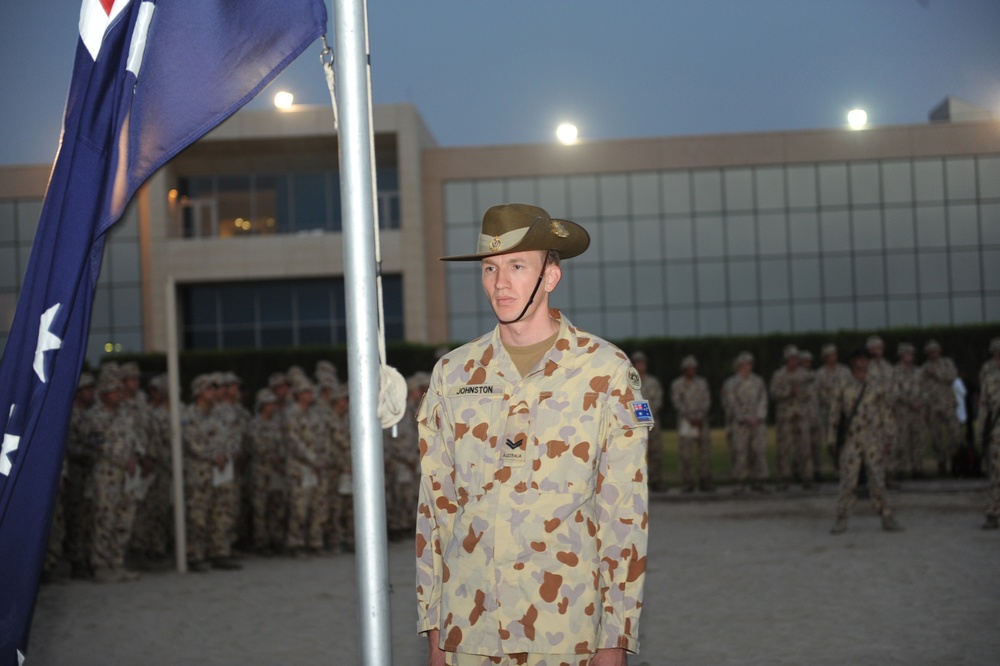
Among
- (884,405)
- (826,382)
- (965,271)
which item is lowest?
(884,405)

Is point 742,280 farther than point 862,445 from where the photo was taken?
Yes

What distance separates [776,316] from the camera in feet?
136

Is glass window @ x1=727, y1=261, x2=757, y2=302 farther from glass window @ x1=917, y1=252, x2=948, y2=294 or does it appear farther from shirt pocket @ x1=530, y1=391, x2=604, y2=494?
shirt pocket @ x1=530, y1=391, x2=604, y2=494

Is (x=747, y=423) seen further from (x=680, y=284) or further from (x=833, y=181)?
(x=833, y=181)

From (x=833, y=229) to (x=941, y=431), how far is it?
74.4ft

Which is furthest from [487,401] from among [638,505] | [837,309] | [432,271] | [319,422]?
[837,309]

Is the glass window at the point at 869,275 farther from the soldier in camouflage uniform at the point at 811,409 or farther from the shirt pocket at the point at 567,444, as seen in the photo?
the shirt pocket at the point at 567,444

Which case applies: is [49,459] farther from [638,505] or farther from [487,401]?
[638,505]

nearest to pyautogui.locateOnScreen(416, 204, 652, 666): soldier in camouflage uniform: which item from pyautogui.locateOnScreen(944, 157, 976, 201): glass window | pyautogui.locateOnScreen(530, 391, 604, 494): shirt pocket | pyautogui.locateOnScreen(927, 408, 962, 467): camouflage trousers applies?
pyautogui.locateOnScreen(530, 391, 604, 494): shirt pocket

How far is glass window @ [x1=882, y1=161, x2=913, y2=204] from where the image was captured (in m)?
41.2

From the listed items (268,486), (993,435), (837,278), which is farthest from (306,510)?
(837,278)

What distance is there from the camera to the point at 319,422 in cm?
1284

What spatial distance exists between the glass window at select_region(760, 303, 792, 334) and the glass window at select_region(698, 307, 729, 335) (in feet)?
4.35

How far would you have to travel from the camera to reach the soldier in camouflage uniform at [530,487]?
315cm
